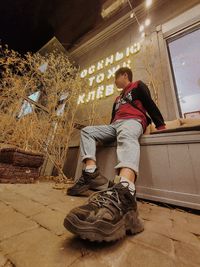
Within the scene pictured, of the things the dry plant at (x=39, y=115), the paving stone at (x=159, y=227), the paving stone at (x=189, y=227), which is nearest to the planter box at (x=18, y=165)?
the dry plant at (x=39, y=115)

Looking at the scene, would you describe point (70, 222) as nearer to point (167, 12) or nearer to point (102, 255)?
point (102, 255)

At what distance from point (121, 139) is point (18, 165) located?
1.19 meters

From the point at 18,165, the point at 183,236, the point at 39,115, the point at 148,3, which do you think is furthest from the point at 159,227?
the point at 148,3

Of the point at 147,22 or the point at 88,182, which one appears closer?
the point at 88,182

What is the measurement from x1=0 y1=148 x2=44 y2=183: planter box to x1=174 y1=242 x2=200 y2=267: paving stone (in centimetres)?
150

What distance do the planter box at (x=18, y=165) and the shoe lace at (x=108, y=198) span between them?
1236 mm

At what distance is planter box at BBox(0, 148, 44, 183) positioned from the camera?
1.46 metres

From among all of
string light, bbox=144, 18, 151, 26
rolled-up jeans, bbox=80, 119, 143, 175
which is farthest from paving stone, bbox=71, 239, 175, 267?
string light, bbox=144, 18, 151, 26

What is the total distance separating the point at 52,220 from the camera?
24.4 inches

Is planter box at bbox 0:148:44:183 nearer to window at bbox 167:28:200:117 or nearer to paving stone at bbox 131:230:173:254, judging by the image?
paving stone at bbox 131:230:173:254

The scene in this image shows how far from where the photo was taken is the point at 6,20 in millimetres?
4094

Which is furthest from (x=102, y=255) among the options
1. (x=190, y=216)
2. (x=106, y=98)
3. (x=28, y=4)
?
(x=28, y=4)

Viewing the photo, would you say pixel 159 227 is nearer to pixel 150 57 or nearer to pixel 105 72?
pixel 150 57

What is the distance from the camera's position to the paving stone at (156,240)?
0.48 metres
